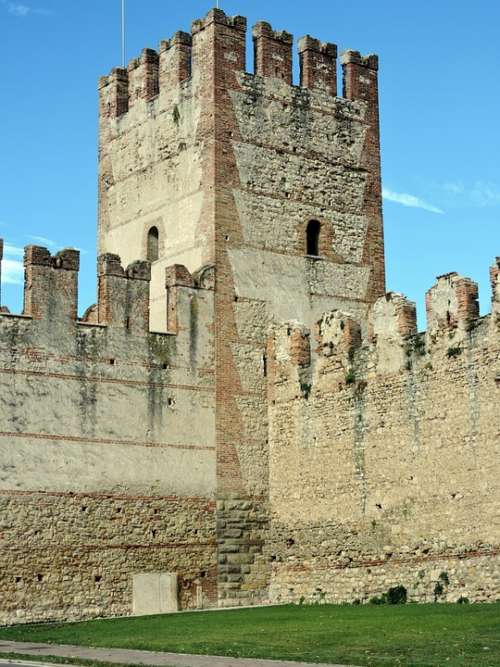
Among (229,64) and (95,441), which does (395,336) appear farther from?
(229,64)

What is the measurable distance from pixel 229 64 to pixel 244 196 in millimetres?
3120

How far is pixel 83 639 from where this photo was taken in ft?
64.1

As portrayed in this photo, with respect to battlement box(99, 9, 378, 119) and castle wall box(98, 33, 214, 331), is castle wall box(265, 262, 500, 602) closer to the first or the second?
castle wall box(98, 33, 214, 331)

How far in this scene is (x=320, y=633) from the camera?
18.3m

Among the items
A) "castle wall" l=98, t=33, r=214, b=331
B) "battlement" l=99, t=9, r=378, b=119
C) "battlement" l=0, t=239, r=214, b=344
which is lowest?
"battlement" l=0, t=239, r=214, b=344

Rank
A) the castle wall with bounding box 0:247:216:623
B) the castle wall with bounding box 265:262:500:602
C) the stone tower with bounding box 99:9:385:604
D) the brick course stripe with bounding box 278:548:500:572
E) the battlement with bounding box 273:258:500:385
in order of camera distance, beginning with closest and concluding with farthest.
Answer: the brick course stripe with bounding box 278:548:500:572 → the castle wall with bounding box 265:262:500:602 → the battlement with bounding box 273:258:500:385 → the castle wall with bounding box 0:247:216:623 → the stone tower with bounding box 99:9:385:604

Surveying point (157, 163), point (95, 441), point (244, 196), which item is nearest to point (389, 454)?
point (95, 441)

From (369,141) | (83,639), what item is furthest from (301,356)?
(83,639)

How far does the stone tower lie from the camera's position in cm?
2745

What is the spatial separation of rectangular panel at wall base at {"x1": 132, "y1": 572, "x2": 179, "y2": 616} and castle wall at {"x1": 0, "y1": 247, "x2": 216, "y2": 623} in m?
0.15

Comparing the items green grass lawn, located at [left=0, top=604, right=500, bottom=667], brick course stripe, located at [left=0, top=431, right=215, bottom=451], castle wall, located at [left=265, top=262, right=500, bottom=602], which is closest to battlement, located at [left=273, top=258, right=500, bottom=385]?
castle wall, located at [left=265, top=262, right=500, bottom=602]

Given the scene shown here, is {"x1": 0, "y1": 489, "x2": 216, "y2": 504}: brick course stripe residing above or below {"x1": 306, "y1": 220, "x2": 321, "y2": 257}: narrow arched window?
below

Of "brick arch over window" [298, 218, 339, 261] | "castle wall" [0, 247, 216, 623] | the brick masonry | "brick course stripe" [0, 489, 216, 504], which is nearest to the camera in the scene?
the brick masonry

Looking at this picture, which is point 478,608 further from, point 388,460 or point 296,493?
point 296,493
